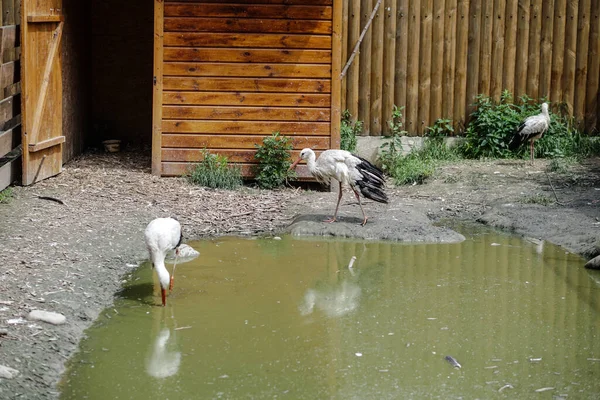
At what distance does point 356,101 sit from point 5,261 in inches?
258

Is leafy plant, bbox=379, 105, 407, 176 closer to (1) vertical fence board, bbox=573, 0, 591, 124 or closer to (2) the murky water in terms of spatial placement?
(1) vertical fence board, bbox=573, 0, 591, 124

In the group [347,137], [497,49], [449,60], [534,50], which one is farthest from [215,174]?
[534,50]

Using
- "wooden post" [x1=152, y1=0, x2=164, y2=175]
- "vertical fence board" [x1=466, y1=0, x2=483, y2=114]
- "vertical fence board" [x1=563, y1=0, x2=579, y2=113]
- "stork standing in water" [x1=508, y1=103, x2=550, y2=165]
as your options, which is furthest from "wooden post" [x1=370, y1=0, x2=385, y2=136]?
"wooden post" [x1=152, y1=0, x2=164, y2=175]

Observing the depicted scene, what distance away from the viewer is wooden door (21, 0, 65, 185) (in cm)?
946

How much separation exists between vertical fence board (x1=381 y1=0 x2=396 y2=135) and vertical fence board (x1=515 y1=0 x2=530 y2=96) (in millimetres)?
1774

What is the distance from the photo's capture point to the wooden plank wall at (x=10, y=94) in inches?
367

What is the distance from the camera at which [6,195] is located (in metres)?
9.19

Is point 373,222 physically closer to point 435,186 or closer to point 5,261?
point 435,186

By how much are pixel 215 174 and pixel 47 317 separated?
488 centimetres

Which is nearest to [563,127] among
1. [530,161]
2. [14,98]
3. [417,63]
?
[530,161]

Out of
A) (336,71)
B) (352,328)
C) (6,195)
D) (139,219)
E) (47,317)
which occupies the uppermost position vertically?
(336,71)

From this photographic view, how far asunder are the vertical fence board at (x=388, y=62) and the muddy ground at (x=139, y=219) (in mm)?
1288

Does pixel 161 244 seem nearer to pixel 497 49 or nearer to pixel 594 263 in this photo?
pixel 594 263

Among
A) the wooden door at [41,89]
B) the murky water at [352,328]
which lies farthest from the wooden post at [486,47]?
the wooden door at [41,89]
